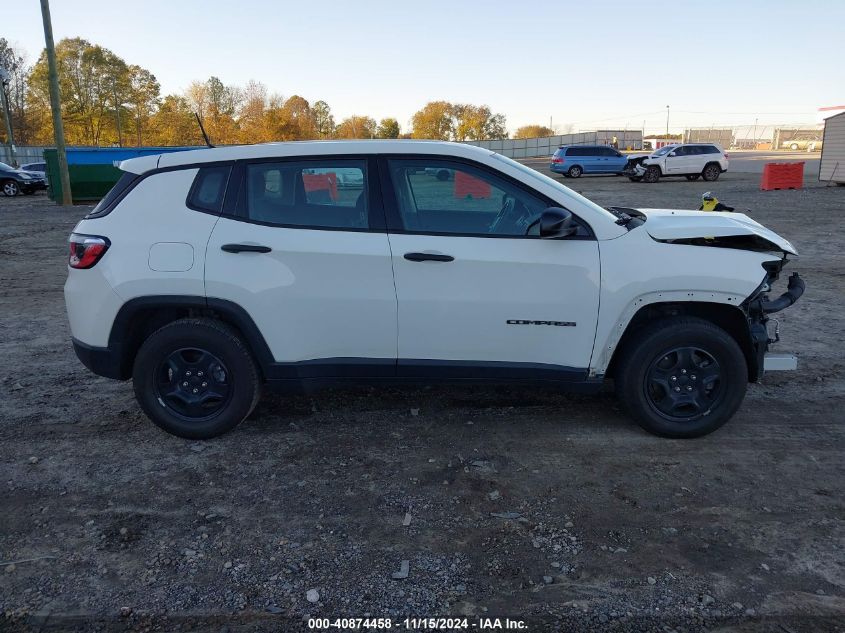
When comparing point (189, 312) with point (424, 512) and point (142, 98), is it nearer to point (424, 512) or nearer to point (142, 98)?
point (424, 512)

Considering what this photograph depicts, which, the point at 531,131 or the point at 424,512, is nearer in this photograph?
the point at 424,512

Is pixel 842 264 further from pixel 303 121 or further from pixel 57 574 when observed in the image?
pixel 303 121

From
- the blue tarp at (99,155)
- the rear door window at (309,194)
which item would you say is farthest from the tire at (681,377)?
the blue tarp at (99,155)

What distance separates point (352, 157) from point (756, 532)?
3.03 m

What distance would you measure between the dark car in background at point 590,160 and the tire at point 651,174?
467cm

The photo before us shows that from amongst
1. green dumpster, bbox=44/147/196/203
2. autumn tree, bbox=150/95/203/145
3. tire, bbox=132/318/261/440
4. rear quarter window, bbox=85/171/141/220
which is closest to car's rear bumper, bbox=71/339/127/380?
tire, bbox=132/318/261/440

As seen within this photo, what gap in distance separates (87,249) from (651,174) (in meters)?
30.7

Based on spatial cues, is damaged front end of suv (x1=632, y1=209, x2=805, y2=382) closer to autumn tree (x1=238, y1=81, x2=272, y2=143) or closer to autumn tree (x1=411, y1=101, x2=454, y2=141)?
autumn tree (x1=238, y1=81, x2=272, y2=143)

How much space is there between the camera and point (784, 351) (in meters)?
5.82

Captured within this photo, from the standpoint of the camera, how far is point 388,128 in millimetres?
111438

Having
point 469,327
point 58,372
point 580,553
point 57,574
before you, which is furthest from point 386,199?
point 58,372

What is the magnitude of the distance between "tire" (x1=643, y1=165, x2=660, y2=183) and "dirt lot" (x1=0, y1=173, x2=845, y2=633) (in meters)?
27.6

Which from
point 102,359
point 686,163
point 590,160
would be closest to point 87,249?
point 102,359

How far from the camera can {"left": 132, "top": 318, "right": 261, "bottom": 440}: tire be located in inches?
157
